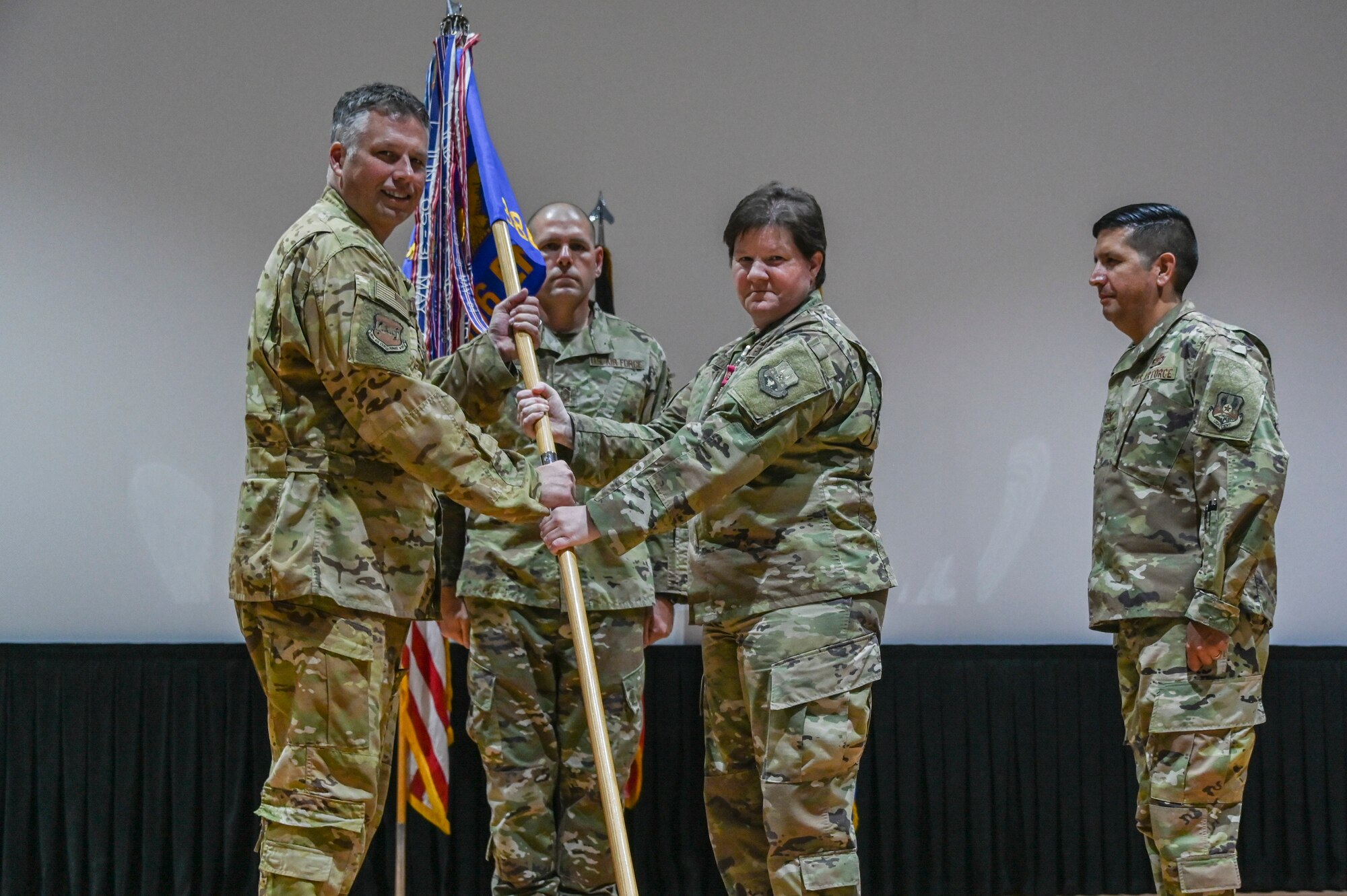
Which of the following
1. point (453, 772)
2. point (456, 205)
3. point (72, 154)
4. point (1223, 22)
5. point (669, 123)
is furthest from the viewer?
point (1223, 22)

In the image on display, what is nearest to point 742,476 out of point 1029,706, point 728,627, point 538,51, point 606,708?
point 728,627

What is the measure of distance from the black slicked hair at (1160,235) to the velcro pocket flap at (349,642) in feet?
6.77

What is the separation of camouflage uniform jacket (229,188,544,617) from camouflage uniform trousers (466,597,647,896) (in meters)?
0.84

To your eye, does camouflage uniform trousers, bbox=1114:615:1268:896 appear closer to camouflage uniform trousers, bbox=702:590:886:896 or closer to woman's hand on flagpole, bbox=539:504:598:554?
camouflage uniform trousers, bbox=702:590:886:896

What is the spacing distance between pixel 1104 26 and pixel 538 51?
7.13 feet

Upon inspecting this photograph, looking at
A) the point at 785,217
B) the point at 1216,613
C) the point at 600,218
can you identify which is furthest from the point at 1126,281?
the point at 600,218

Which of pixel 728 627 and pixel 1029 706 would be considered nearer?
pixel 728 627

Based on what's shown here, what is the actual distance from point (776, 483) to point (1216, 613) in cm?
102

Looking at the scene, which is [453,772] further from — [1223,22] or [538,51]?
[1223,22]

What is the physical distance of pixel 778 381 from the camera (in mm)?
2396

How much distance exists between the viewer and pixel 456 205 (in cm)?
301

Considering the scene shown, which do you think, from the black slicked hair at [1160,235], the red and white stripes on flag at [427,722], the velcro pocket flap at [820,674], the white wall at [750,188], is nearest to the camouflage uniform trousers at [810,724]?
the velcro pocket flap at [820,674]

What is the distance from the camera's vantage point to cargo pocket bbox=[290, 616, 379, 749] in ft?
7.15

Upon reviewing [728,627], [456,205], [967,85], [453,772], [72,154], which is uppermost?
[967,85]
